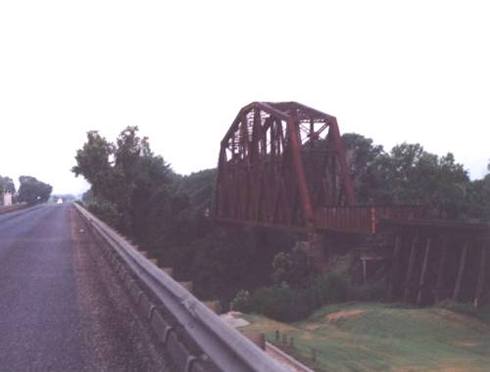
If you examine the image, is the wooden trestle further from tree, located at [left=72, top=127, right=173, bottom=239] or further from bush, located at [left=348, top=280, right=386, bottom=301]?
tree, located at [left=72, top=127, right=173, bottom=239]

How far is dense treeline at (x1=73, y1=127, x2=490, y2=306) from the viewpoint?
4781 cm

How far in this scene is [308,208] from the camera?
42.7 metres

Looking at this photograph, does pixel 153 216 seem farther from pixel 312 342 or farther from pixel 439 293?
pixel 312 342

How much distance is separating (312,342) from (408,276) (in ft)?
46.7

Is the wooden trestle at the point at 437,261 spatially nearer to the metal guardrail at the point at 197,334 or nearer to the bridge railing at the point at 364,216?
the bridge railing at the point at 364,216

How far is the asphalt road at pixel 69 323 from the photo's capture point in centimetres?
610

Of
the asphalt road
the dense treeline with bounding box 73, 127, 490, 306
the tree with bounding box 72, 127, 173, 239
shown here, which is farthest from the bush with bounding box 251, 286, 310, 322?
the tree with bounding box 72, 127, 173, 239

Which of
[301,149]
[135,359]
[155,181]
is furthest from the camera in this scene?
[155,181]

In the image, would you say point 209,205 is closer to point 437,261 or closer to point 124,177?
point 124,177

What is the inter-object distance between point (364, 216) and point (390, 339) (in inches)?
614

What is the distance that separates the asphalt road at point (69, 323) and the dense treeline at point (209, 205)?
2476 cm

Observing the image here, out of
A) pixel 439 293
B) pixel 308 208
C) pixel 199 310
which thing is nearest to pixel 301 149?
pixel 308 208

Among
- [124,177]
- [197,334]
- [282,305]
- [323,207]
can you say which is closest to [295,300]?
[282,305]

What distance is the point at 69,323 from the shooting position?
8.02 meters
